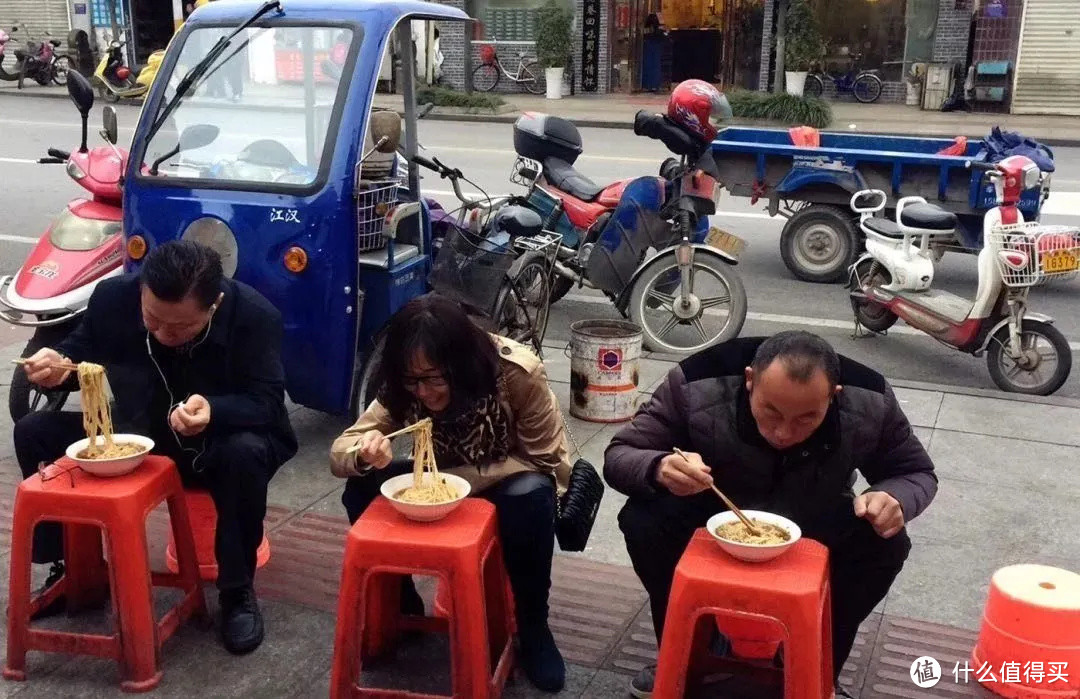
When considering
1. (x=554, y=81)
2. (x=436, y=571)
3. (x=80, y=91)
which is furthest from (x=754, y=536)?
(x=554, y=81)

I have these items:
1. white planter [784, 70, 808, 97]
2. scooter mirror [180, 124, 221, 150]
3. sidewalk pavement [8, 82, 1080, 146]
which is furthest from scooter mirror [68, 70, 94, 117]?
white planter [784, 70, 808, 97]

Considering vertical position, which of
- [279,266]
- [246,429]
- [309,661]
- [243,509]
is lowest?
[309,661]

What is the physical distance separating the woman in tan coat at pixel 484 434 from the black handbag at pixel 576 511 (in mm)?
42

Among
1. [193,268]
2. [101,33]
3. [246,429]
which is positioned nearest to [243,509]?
[246,429]

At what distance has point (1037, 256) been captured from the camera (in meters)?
5.36

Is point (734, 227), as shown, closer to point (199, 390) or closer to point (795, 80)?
point (199, 390)

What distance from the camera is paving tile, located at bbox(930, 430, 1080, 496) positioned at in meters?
4.47

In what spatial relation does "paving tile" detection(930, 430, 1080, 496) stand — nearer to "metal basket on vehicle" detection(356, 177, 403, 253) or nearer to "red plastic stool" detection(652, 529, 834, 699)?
"red plastic stool" detection(652, 529, 834, 699)

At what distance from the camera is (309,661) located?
10.3 ft

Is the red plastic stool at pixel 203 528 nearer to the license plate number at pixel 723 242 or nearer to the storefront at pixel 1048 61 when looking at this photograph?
the license plate number at pixel 723 242

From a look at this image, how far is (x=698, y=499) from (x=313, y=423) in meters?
2.58

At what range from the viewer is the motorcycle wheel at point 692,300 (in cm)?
598

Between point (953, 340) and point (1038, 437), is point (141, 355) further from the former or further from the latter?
point (953, 340)

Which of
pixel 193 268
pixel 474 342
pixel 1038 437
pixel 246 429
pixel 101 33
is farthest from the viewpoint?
pixel 101 33
